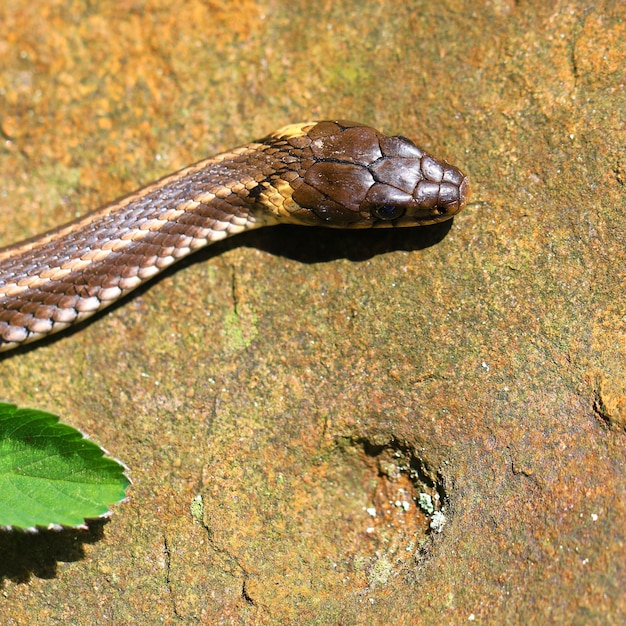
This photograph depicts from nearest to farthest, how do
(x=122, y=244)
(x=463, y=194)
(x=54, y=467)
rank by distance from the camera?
(x=54, y=467)
(x=463, y=194)
(x=122, y=244)

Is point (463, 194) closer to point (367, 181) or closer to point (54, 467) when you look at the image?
point (367, 181)

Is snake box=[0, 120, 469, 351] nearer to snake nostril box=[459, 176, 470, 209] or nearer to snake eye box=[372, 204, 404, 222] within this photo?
snake eye box=[372, 204, 404, 222]

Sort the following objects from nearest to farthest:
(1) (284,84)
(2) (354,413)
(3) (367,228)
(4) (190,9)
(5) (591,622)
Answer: (5) (591,622) < (2) (354,413) < (3) (367,228) < (1) (284,84) < (4) (190,9)

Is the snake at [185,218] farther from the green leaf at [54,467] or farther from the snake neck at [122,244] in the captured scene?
the green leaf at [54,467]

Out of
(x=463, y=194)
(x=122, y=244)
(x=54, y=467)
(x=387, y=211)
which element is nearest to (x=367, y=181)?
(x=387, y=211)

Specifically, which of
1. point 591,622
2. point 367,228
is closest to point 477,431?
point 591,622

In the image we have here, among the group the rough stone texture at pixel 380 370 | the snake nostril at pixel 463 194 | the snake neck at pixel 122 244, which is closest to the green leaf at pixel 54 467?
the rough stone texture at pixel 380 370

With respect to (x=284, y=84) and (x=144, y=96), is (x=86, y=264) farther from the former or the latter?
(x=284, y=84)

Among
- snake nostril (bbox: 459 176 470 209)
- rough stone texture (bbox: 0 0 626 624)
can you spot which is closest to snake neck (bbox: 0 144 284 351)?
rough stone texture (bbox: 0 0 626 624)
